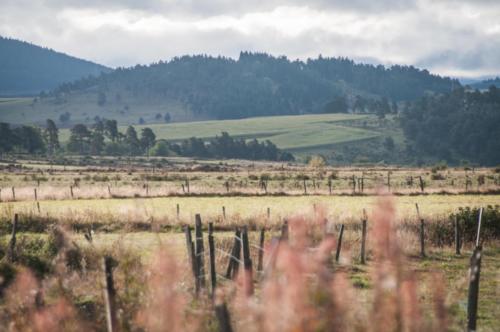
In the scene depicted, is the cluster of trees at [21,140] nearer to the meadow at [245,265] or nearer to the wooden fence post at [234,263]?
the meadow at [245,265]

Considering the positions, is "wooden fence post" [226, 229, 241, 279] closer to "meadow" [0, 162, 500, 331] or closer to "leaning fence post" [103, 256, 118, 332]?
"meadow" [0, 162, 500, 331]

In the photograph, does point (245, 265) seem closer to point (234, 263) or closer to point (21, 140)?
point (234, 263)

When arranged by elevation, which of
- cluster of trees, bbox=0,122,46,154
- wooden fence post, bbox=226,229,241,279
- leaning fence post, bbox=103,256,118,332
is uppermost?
cluster of trees, bbox=0,122,46,154

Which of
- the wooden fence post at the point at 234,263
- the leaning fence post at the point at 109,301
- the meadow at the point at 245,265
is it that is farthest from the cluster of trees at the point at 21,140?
the leaning fence post at the point at 109,301

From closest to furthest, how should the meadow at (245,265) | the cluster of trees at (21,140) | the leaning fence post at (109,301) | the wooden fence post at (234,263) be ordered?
the meadow at (245,265) → the leaning fence post at (109,301) → the wooden fence post at (234,263) → the cluster of trees at (21,140)

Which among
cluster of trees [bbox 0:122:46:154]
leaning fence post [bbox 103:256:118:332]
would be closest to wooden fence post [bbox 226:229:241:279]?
leaning fence post [bbox 103:256:118:332]

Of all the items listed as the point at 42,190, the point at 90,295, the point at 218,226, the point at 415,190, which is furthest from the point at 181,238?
the point at 415,190

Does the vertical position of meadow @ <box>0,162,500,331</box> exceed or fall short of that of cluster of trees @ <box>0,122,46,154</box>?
it falls short

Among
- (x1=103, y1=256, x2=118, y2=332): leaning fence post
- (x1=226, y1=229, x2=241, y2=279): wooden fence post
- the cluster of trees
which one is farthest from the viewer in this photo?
the cluster of trees

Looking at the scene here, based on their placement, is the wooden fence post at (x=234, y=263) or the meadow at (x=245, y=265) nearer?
the meadow at (x=245, y=265)

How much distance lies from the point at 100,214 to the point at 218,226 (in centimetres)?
737

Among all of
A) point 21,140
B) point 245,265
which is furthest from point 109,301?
point 21,140

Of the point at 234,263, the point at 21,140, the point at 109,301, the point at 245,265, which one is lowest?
the point at 234,263

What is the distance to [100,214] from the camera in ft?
117
